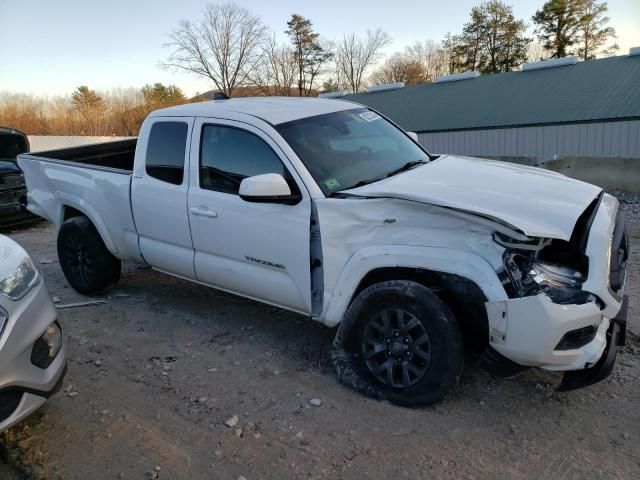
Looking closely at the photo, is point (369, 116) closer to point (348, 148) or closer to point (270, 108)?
point (348, 148)

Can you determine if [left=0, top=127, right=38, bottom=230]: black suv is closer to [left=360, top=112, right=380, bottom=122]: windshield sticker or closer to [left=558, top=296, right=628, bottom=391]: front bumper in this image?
[left=360, top=112, right=380, bottom=122]: windshield sticker

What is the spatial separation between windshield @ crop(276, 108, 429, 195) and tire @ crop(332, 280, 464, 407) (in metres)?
0.82

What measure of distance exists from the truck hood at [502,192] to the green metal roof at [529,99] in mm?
21271

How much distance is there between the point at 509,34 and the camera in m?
50.9

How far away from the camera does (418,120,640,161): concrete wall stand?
854 inches

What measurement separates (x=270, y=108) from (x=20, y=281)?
217cm

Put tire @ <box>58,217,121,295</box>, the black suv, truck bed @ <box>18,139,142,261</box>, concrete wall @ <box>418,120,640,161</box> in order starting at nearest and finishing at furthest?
truck bed @ <box>18,139,142,261</box> < tire @ <box>58,217,121,295</box> < the black suv < concrete wall @ <box>418,120,640,161</box>

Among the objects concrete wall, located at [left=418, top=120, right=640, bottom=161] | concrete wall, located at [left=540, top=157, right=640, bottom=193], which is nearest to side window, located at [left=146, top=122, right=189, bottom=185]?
concrete wall, located at [left=540, top=157, right=640, bottom=193]

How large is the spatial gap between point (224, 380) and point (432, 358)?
149 cm

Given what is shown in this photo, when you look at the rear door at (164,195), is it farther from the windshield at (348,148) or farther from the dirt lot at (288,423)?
the windshield at (348,148)

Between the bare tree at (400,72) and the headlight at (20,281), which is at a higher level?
the bare tree at (400,72)

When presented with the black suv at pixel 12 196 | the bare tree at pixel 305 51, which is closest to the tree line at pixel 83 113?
the bare tree at pixel 305 51

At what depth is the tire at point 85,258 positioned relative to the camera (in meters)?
5.11

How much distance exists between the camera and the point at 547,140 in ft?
78.0
